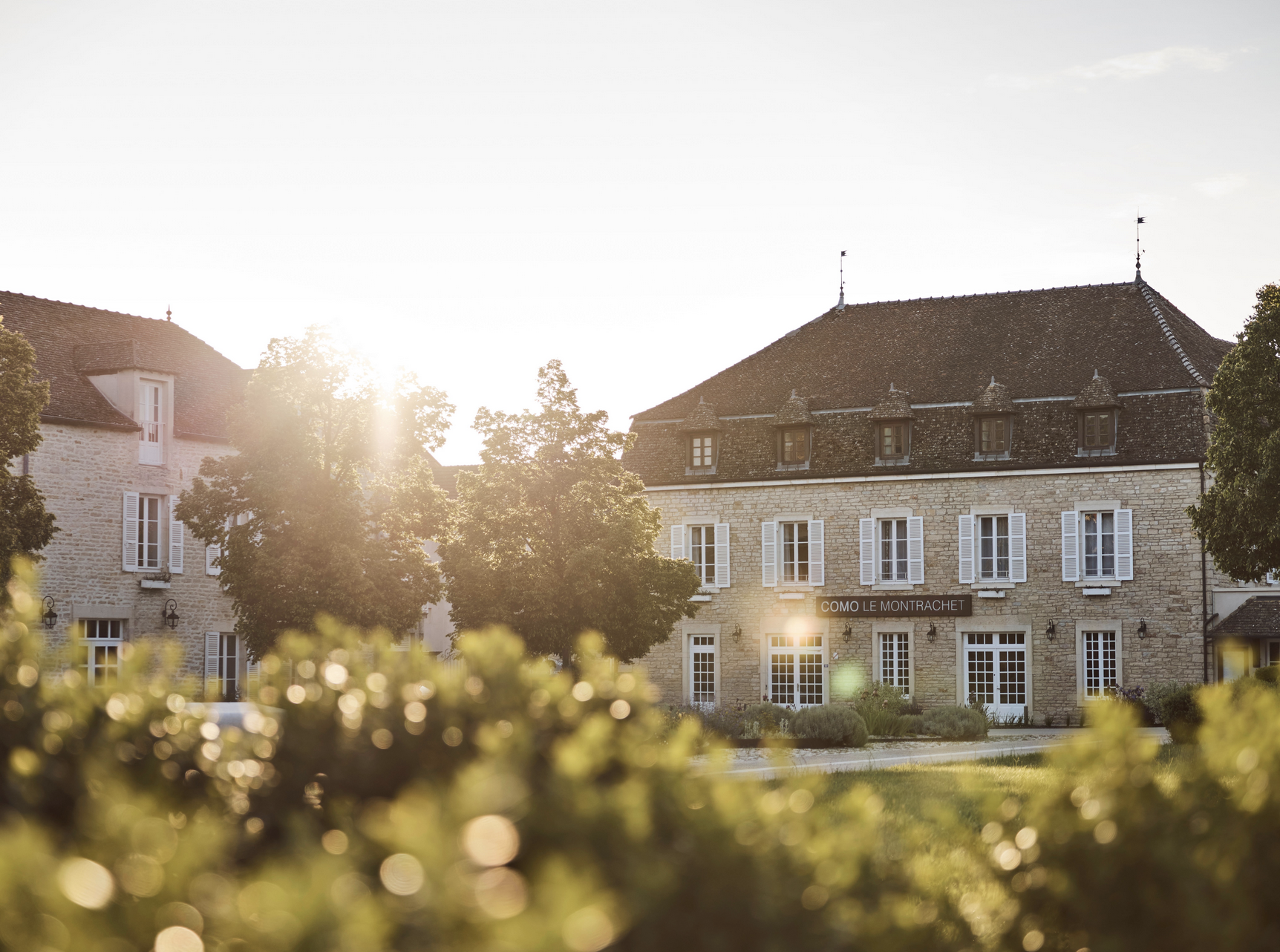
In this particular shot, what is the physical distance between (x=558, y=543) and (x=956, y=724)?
30.9ft

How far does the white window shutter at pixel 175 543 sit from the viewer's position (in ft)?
116

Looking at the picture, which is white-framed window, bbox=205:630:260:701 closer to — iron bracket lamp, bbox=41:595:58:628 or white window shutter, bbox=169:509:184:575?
white window shutter, bbox=169:509:184:575

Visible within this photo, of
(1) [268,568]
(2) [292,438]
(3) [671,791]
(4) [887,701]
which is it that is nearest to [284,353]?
(2) [292,438]

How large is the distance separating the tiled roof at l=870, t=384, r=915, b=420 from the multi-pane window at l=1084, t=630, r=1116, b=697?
7287 mm

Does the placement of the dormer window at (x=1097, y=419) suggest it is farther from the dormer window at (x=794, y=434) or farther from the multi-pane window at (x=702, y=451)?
the multi-pane window at (x=702, y=451)

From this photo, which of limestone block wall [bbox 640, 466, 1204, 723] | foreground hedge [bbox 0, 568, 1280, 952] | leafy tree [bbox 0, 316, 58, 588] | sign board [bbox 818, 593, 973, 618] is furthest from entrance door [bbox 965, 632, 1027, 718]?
foreground hedge [bbox 0, 568, 1280, 952]

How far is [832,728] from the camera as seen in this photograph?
88.0 feet

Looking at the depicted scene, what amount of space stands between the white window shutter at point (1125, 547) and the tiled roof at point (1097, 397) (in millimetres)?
2680

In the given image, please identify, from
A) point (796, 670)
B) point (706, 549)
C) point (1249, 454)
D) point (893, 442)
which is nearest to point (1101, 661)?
point (893, 442)

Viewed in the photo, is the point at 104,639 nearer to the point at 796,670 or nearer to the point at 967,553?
the point at 796,670

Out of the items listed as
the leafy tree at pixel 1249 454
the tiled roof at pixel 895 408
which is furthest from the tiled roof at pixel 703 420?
the leafy tree at pixel 1249 454

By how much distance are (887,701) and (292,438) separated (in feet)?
48.4

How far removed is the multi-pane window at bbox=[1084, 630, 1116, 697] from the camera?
34938mm

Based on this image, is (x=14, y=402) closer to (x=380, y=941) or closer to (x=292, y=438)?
(x=292, y=438)
